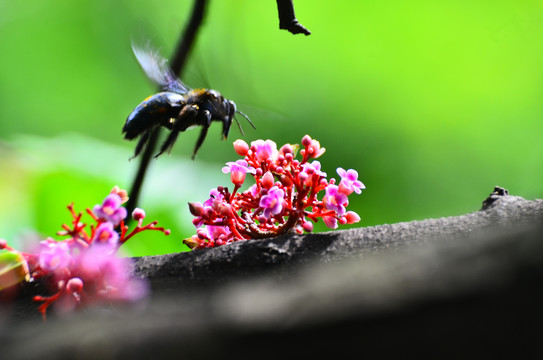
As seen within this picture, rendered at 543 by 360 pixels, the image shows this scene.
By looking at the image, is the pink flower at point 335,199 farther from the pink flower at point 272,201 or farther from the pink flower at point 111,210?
the pink flower at point 111,210

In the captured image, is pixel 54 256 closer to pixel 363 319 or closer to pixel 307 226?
pixel 307 226

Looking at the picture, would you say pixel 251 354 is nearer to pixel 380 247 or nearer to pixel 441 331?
pixel 441 331

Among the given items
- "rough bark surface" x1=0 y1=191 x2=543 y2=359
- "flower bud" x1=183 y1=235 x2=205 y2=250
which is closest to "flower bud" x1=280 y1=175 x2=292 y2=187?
"flower bud" x1=183 y1=235 x2=205 y2=250

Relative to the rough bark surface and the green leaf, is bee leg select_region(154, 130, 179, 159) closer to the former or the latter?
the green leaf

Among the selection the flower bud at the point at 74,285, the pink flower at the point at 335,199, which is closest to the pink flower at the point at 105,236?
the flower bud at the point at 74,285

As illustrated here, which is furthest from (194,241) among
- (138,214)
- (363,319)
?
(363,319)

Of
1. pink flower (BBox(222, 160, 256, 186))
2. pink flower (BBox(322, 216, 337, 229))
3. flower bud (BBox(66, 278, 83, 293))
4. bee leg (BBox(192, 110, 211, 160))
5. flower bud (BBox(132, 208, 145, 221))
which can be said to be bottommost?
flower bud (BBox(66, 278, 83, 293))

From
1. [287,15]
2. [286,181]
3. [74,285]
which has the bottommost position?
[74,285]
